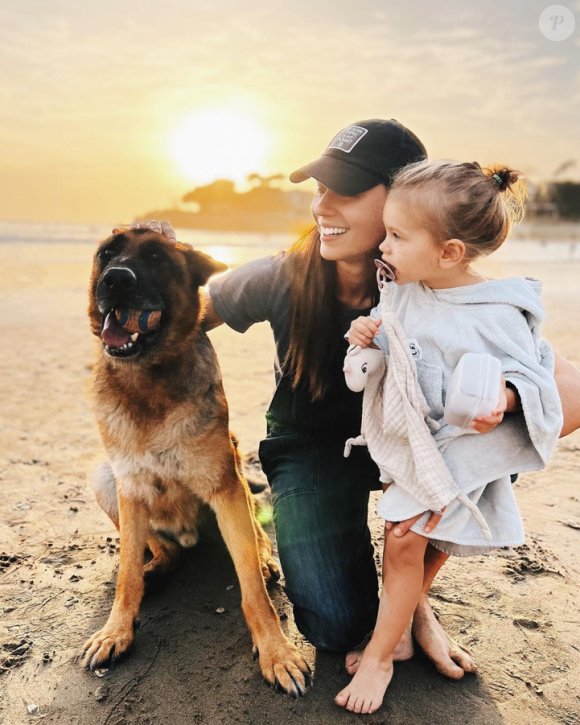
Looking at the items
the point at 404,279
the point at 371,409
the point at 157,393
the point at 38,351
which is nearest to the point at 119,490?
the point at 157,393

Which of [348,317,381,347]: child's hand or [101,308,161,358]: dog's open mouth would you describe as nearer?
[348,317,381,347]: child's hand

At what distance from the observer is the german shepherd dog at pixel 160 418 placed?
254cm

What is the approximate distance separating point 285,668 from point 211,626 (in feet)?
1.58

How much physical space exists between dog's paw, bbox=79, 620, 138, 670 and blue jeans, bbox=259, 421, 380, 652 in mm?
747

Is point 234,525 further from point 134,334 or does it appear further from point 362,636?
point 134,334

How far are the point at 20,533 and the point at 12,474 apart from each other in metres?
0.93

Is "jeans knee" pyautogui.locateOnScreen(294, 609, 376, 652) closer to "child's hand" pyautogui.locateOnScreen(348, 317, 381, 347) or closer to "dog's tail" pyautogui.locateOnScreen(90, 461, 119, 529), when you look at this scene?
"dog's tail" pyautogui.locateOnScreen(90, 461, 119, 529)

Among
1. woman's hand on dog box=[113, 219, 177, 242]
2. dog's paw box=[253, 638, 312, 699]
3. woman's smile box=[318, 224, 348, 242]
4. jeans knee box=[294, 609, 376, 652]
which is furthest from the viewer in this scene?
woman's hand on dog box=[113, 219, 177, 242]

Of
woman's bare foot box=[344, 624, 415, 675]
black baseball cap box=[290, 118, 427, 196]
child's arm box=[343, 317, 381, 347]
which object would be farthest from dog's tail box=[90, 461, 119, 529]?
black baseball cap box=[290, 118, 427, 196]

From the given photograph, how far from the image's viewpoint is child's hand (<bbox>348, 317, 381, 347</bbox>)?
2.17 metres

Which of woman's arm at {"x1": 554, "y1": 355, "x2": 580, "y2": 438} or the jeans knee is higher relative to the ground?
woman's arm at {"x1": 554, "y1": 355, "x2": 580, "y2": 438}

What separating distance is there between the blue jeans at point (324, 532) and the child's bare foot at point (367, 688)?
0.26 metres

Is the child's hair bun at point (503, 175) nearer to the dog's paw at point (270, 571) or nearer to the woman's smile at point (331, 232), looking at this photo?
the woman's smile at point (331, 232)

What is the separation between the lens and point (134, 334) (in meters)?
2.61
